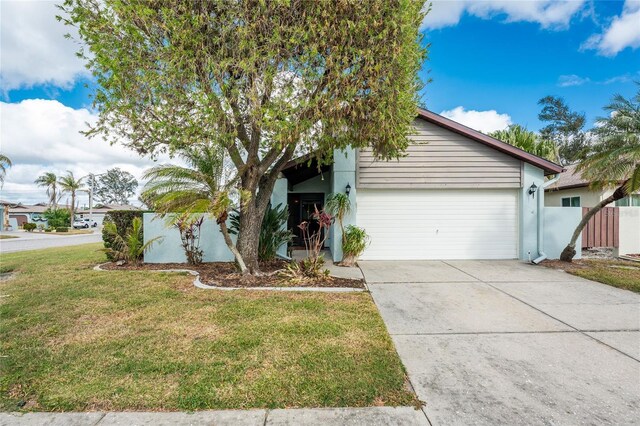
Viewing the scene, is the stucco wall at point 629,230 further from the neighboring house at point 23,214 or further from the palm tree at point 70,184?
the neighboring house at point 23,214

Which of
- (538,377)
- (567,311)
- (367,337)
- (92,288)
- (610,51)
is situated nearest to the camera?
(538,377)

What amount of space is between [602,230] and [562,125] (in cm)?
2473

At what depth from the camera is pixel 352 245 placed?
29.0 ft

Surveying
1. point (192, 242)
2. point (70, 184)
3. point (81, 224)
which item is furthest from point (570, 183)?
point (81, 224)

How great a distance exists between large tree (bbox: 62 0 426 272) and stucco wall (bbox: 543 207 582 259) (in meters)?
7.14

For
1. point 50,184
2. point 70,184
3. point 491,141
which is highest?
point 50,184

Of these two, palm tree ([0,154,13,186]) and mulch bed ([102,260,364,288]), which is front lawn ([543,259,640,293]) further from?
palm tree ([0,154,13,186])

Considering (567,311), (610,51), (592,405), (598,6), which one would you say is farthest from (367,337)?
→ (610,51)

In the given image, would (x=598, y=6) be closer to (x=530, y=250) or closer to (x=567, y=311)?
(x=530, y=250)

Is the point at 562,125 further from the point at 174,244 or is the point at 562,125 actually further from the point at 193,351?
the point at 193,351

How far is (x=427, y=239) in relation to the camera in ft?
32.4

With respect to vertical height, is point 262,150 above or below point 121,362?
above

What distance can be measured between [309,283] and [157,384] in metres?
3.85

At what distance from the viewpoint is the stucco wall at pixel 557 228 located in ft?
31.8
